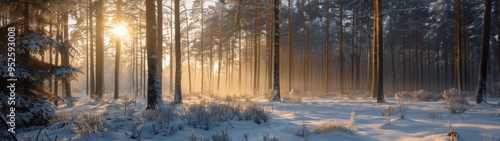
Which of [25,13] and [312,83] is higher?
[25,13]

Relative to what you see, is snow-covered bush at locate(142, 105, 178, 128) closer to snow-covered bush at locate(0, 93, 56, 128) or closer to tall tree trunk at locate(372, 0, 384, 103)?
snow-covered bush at locate(0, 93, 56, 128)

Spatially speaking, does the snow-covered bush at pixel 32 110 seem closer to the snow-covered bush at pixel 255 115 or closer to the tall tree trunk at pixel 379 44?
the snow-covered bush at pixel 255 115

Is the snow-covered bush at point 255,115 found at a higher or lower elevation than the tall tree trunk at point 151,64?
lower

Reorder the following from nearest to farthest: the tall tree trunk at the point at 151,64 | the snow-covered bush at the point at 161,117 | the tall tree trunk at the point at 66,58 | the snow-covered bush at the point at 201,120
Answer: the snow-covered bush at the point at 161,117, the snow-covered bush at the point at 201,120, the tall tree trunk at the point at 66,58, the tall tree trunk at the point at 151,64

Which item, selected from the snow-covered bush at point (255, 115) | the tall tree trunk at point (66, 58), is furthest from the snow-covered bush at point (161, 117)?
the tall tree trunk at point (66, 58)

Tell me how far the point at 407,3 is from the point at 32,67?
1278 inches

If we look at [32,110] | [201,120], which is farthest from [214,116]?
[32,110]

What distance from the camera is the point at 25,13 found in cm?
727

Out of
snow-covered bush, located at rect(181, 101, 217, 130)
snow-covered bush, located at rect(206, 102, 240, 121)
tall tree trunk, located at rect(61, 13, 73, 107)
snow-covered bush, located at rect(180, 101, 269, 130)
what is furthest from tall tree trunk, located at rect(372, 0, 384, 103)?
tall tree trunk, located at rect(61, 13, 73, 107)

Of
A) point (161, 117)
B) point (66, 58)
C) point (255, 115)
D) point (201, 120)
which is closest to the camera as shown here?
point (161, 117)

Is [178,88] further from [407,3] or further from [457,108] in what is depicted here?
[407,3]

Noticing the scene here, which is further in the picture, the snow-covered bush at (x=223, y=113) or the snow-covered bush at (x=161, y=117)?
the snow-covered bush at (x=223, y=113)

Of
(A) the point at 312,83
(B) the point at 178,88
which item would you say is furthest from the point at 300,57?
(B) the point at 178,88

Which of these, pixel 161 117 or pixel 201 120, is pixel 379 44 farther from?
pixel 161 117
